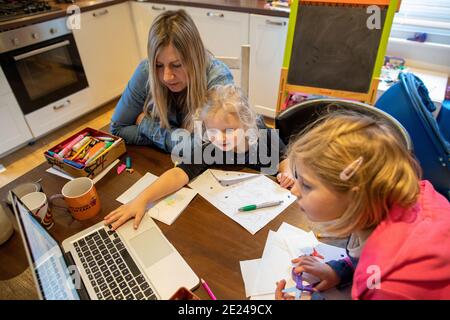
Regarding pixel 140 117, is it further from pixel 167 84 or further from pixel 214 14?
pixel 214 14

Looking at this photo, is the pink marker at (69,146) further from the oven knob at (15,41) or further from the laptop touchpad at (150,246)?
the oven knob at (15,41)

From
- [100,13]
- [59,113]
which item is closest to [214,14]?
[100,13]

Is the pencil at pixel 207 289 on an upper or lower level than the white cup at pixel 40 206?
lower

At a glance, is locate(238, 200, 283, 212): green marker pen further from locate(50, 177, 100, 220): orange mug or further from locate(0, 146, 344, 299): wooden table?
locate(50, 177, 100, 220): orange mug

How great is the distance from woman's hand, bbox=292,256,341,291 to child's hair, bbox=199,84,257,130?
0.57 metres

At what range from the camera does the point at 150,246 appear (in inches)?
32.2

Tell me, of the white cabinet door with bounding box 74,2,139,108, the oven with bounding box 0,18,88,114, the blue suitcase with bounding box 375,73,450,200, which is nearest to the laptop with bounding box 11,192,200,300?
the blue suitcase with bounding box 375,73,450,200

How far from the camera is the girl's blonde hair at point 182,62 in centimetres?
119

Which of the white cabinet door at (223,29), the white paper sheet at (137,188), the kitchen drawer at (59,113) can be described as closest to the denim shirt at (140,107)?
the white paper sheet at (137,188)

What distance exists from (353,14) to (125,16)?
2100 millimetres

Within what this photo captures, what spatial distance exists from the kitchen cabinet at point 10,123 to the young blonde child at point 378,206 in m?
2.38

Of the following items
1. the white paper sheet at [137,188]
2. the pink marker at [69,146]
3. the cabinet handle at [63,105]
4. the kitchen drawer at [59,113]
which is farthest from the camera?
the cabinet handle at [63,105]
